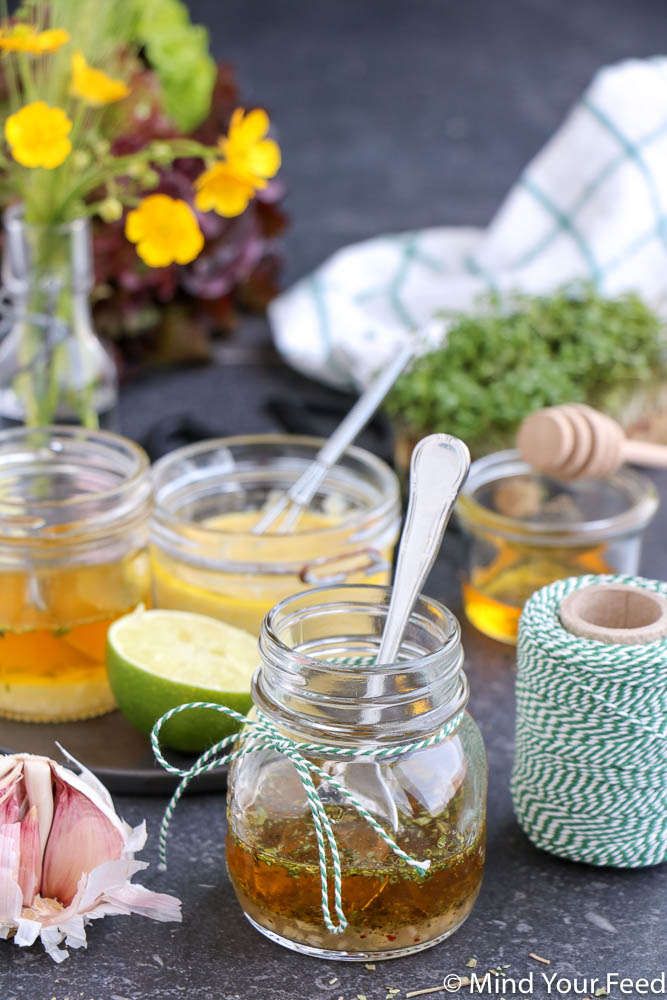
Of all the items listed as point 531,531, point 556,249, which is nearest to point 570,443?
point 531,531

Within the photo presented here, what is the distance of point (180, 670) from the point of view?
2.61 ft

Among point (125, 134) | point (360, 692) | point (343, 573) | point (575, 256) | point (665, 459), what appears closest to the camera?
point (360, 692)

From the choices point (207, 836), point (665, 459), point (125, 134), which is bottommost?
point (207, 836)

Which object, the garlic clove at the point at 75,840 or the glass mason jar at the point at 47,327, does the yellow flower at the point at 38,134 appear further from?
the garlic clove at the point at 75,840

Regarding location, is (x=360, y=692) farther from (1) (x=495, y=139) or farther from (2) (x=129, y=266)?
(1) (x=495, y=139)

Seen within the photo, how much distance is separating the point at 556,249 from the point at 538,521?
546 mm

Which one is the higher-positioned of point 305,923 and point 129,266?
point 129,266

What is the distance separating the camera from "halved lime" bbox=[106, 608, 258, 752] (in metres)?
0.78

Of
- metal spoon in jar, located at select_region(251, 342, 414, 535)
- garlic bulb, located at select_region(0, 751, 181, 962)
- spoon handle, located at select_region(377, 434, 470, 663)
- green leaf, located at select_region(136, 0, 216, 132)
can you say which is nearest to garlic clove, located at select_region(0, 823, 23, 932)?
garlic bulb, located at select_region(0, 751, 181, 962)

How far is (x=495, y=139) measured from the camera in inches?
89.2

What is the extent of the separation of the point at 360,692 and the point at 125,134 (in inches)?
34.9

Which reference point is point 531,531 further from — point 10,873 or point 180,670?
point 10,873

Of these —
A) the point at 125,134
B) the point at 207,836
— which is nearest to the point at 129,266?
the point at 125,134

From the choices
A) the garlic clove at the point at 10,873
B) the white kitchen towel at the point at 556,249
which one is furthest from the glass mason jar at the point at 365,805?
the white kitchen towel at the point at 556,249
